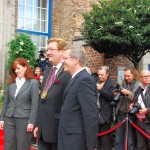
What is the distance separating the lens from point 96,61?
13633 mm

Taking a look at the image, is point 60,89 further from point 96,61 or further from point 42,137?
point 96,61

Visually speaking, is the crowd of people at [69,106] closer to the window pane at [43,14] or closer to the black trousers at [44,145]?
the black trousers at [44,145]

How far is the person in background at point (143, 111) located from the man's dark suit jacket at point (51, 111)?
225 centimetres

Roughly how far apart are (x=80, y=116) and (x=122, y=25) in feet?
19.4

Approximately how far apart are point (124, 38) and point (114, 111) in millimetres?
2957

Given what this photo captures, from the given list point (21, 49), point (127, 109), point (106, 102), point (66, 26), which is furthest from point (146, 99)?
point (66, 26)

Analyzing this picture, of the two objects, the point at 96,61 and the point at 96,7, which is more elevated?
the point at 96,7

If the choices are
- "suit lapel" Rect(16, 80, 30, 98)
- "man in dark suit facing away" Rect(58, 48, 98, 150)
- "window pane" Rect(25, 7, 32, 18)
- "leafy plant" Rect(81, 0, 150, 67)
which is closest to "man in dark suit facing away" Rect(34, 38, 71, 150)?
"man in dark suit facing away" Rect(58, 48, 98, 150)

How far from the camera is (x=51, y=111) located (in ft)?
17.2

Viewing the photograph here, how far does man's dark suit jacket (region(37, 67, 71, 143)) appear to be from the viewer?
5203mm

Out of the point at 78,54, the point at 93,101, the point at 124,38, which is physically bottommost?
the point at 93,101

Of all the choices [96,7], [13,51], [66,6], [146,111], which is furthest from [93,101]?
[66,6]

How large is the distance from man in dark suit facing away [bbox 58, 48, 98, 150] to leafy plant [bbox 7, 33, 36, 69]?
7516mm

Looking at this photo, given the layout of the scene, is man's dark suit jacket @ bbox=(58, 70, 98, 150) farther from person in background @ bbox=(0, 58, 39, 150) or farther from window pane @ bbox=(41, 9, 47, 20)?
window pane @ bbox=(41, 9, 47, 20)
